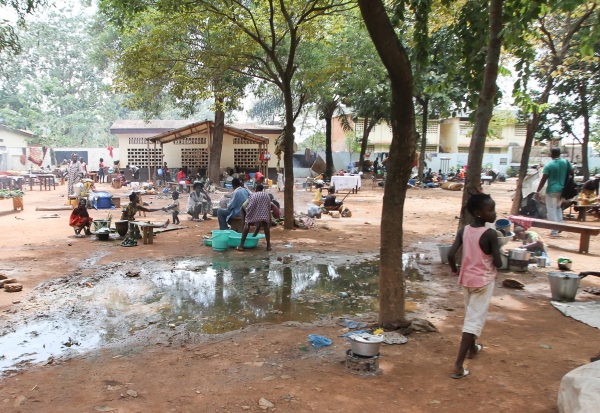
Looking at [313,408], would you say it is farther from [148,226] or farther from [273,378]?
[148,226]

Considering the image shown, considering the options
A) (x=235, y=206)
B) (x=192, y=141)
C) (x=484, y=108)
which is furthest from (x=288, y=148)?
(x=192, y=141)

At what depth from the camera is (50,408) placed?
3.49 metres

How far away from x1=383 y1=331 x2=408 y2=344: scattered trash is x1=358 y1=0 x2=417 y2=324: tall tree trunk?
0.63ft

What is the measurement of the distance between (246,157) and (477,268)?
86.3ft

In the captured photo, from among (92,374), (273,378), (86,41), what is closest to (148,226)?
(92,374)

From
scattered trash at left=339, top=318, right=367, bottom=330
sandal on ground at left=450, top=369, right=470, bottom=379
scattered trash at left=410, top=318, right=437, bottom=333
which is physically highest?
scattered trash at left=410, top=318, right=437, bottom=333

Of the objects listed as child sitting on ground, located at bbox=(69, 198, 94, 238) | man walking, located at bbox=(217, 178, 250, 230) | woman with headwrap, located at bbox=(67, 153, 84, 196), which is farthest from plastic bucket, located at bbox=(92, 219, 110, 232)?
woman with headwrap, located at bbox=(67, 153, 84, 196)

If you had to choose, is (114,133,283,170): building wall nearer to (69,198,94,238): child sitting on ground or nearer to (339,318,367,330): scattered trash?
(69,198,94,238): child sitting on ground

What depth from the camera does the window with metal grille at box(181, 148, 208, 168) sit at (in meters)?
29.2

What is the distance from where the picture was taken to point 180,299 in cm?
652

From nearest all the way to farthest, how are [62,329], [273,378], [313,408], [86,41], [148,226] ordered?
[313,408] → [273,378] → [62,329] → [148,226] → [86,41]

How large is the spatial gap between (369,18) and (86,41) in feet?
168

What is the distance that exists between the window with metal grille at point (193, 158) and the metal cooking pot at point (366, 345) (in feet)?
85.8

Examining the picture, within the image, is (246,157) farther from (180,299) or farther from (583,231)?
(180,299)
